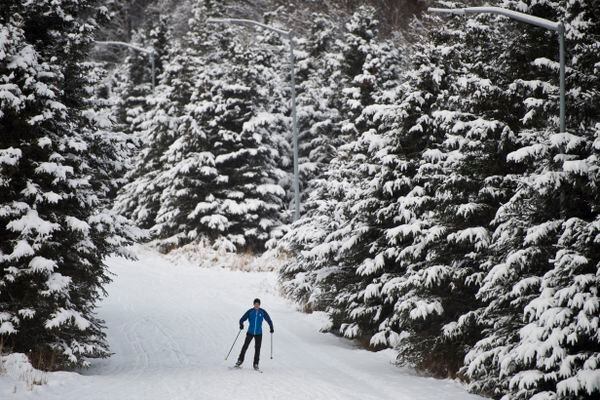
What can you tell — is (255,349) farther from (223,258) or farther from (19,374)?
(223,258)

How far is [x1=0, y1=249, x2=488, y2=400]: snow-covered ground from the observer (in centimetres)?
1154

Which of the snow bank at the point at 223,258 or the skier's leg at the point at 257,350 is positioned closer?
the skier's leg at the point at 257,350

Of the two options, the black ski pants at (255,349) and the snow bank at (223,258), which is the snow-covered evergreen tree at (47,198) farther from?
the snow bank at (223,258)

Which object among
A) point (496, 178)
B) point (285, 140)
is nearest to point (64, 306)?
point (496, 178)

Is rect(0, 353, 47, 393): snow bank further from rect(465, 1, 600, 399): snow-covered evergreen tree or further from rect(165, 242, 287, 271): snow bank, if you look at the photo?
rect(165, 242, 287, 271): snow bank

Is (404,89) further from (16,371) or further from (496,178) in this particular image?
(16,371)

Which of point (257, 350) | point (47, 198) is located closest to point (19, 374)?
point (47, 198)

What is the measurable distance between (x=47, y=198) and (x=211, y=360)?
588 centimetres

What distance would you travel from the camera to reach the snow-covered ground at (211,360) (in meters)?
11.5

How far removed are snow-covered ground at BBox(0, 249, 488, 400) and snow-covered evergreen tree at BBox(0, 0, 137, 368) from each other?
109cm

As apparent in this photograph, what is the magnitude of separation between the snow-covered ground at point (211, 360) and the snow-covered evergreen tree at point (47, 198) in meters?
1.09

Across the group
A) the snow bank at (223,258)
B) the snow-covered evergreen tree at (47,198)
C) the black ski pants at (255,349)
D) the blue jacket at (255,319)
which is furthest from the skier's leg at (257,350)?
the snow bank at (223,258)

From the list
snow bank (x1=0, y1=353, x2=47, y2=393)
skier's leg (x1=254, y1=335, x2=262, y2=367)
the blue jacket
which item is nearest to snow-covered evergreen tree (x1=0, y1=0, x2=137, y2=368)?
snow bank (x1=0, y1=353, x2=47, y2=393)

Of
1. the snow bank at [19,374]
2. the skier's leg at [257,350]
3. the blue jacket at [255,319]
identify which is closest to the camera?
the snow bank at [19,374]
